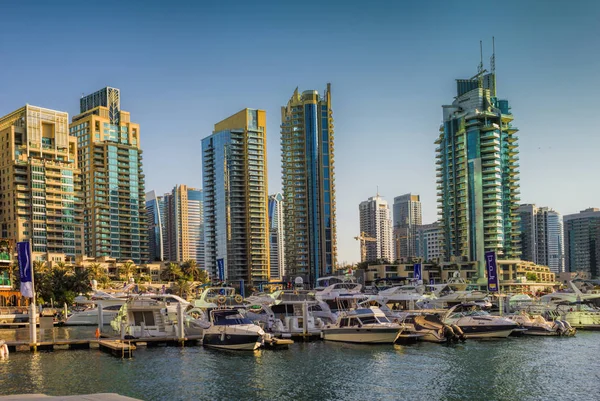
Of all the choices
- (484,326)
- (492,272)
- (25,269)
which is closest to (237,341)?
(25,269)

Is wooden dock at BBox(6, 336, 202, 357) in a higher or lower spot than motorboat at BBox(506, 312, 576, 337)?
higher

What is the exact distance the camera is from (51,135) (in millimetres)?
192375

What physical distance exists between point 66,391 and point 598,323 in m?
64.0

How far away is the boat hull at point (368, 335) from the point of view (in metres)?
63.1

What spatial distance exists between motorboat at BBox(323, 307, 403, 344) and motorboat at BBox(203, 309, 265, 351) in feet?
30.6

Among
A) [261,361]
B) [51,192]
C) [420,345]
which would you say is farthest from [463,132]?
[261,361]

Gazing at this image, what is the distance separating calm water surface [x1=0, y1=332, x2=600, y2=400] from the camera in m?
41.3

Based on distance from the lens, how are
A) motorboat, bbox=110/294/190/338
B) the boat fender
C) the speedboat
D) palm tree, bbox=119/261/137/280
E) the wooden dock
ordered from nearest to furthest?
the boat fender → the wooden dock → motorboat, bbox=110/294/190/338 → the speedboat → palm tree, bbox=119/261/137/280

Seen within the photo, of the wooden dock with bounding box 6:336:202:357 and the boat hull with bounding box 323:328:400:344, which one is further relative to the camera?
the boat hull with bounding box 323:328:400:344

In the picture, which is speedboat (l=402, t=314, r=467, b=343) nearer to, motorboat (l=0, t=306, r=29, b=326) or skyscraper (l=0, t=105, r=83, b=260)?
motorboat (l=0, t=306, r=29, b=326)

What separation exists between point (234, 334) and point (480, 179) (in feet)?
460

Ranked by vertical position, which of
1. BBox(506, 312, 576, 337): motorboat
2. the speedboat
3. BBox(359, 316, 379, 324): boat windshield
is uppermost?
BBox(359, 316, 379, 324): boat windshield

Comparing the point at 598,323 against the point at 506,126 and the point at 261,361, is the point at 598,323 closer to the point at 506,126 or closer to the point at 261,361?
the point at 261,361

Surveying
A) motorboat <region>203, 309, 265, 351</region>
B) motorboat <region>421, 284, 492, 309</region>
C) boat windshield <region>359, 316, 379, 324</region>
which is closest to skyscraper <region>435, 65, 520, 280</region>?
motorboat <region>421, 284, 492, 309</region>
